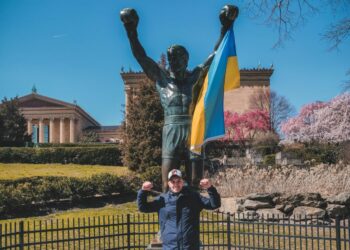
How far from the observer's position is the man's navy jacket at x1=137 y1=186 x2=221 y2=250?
4609 millimetres

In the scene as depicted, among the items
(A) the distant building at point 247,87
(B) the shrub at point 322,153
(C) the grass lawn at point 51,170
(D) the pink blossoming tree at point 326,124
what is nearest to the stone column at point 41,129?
(A) the distant building at point 247,87

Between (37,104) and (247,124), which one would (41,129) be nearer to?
(37,104)

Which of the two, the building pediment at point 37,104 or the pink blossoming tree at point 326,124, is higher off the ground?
the building pediment at point 37,104

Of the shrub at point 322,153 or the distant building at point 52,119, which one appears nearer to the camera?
the shrub at point 322,153

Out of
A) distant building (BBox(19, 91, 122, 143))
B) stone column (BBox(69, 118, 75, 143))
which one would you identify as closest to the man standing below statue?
distant building (BBox(19, 91, 122, 143))

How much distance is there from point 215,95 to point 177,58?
2.37 feet

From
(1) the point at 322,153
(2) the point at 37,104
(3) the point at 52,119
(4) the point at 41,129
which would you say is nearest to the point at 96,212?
(1) the point at 322,153

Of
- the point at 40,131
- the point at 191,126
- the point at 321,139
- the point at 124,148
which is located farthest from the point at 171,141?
the point at 40,131

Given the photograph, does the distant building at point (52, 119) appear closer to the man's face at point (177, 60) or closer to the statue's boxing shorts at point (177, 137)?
the man's face at point (177, 60)

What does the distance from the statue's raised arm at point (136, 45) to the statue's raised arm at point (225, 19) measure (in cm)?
68

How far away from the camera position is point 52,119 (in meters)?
76.2

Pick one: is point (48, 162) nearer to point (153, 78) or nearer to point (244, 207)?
point (244, 207)

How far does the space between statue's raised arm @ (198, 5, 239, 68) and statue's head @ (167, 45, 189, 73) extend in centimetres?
40

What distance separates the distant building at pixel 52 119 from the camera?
75.5m
